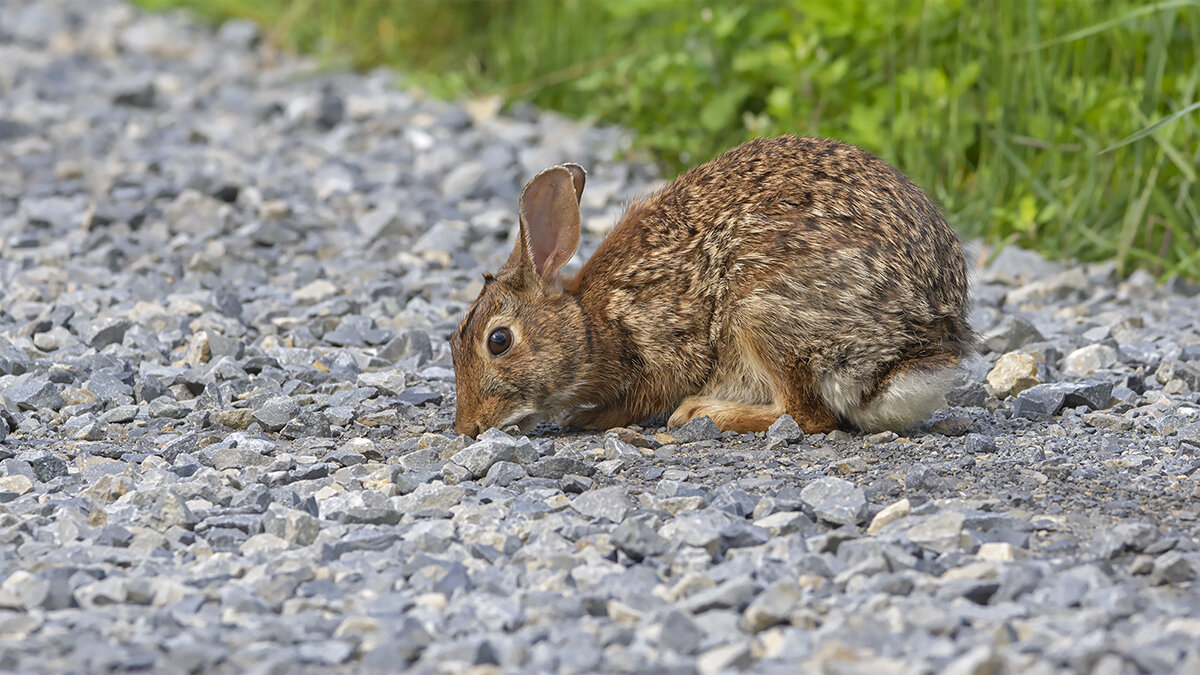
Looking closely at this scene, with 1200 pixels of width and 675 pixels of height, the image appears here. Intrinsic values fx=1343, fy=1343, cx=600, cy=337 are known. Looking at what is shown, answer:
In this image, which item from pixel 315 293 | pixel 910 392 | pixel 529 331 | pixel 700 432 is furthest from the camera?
pixel 315 293

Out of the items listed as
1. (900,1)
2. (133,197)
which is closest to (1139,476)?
(900,1)

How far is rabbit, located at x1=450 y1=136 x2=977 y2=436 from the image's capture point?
4523mm

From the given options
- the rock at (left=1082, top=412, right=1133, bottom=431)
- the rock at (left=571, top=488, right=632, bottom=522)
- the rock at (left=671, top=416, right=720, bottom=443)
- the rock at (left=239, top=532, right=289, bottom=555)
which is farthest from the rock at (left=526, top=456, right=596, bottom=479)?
the rock at (left=1082, top=412, right=1133, bottom=431)

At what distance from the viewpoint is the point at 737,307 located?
467 centimetres

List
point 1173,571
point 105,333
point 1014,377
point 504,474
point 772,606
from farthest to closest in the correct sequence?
point 105,333
point 1014,377
point 504,474
point 1173,571
point 772,606

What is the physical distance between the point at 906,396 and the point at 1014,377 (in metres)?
0.89

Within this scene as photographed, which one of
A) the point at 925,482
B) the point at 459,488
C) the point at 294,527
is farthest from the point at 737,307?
the point at 294,527

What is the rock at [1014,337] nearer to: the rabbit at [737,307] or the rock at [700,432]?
the rabbit at [737,307]

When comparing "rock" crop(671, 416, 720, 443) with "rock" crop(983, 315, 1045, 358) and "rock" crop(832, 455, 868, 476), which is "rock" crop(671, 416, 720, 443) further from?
"rock" crop(983, 315, 1045, 358)

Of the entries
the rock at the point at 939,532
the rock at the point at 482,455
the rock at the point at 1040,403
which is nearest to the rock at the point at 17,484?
the rock at the point at 482,455

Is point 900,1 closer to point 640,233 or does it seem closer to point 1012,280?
point 1012,280

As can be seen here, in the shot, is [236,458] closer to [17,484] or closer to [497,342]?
[17,484]

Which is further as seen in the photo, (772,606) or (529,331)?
(529,331)

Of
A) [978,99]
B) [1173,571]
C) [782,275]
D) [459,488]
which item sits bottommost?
[1173,571]
